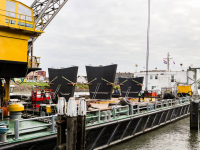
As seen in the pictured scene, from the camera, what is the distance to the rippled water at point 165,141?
43.6 ft

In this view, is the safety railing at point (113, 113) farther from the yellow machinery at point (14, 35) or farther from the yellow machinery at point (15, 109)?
the yellow machinery at point (14, 35)

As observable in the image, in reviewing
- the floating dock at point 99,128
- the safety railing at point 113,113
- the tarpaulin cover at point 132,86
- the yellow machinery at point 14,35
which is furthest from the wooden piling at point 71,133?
the tarpaulin cover at point 132,86

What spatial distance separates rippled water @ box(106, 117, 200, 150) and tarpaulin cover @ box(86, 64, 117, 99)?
837 centimetres

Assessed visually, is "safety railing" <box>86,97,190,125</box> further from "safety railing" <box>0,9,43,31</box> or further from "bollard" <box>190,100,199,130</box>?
"safety railing" <box>0,9,43,31</box>

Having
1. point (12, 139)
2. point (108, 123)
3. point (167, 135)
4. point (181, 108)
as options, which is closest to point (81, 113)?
point (12, 139)

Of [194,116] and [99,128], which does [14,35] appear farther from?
[194,116]

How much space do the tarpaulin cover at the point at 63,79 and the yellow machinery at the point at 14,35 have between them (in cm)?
789

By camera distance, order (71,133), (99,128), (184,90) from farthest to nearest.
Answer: (184,90) → (99,128) → (71,133)

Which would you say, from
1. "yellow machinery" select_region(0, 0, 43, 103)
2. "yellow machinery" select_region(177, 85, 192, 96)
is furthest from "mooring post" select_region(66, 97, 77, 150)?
"yellow machinery" select_region(177, 85, 192, 96)

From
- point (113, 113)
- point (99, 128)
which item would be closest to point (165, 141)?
point (113, 113)

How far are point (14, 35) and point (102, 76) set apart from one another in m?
14.3

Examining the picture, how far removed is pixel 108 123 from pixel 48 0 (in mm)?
19062

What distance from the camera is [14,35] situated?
461 inches

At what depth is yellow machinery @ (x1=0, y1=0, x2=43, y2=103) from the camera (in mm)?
11258
